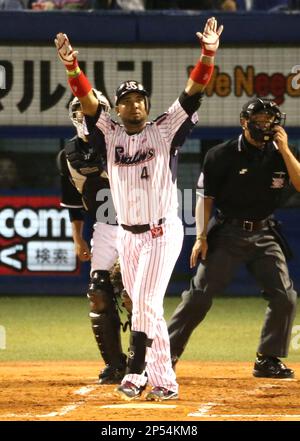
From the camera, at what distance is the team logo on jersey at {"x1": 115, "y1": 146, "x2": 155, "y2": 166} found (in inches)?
268

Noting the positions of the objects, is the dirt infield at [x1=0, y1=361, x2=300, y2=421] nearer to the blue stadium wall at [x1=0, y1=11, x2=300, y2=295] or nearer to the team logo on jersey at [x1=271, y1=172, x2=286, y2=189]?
the team logo on jersey at [x1=271, y1=172, x2=286, y2=189]

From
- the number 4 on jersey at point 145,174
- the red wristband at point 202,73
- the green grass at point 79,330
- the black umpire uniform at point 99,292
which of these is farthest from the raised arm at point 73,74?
the green grass at point 79,330

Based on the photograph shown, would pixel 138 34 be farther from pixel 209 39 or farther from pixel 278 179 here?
pixel 209 39

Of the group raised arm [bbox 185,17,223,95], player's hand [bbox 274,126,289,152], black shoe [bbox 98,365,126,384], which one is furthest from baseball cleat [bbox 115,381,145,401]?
player's hand [bbox 274,126,289,152]

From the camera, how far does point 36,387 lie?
7570 millimetres

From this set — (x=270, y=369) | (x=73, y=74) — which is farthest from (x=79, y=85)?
(x=270, y=369)

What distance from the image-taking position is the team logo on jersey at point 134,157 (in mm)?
6812

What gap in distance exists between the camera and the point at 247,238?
25.9ft

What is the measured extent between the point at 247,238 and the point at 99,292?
1.03m

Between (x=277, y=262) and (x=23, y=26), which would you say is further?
(x=23, y=26)

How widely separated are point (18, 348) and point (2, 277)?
294cm

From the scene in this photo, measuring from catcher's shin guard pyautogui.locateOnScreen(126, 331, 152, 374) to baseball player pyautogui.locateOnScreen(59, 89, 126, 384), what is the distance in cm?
86
